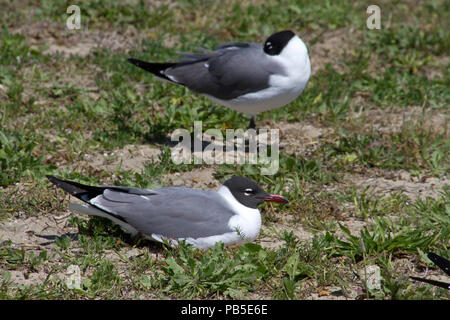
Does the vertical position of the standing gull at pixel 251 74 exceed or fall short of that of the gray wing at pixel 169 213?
it exceeds it

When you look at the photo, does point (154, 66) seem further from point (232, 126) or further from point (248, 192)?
point (248, 192)

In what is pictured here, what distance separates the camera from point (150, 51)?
24.5 ft

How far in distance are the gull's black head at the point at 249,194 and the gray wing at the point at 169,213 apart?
0.18 meters

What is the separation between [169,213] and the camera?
4375 millimetres

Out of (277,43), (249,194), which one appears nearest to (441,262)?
(249,194)

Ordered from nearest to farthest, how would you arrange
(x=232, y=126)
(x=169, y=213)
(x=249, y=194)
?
1. (x=169, y=213)
2. (x=249, y=194)
3. (x=232, y=126)

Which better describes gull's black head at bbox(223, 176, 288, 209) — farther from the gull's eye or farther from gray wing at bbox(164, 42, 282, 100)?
gray wing at bbox(164, 42, 282, 100)

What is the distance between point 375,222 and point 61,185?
2435 mm

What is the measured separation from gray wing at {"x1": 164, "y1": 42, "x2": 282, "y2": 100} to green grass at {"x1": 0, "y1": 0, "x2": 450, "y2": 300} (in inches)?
14.1

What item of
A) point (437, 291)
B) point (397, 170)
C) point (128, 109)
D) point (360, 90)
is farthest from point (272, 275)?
point (360, 90)

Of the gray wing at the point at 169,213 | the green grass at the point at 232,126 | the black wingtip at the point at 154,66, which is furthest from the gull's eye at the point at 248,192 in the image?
the black wingtip at the point at 154,66

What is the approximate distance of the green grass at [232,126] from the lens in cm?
405

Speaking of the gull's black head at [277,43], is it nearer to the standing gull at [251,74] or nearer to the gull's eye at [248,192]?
the standing gull at [251,74]

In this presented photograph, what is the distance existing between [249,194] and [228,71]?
186 centimetres
